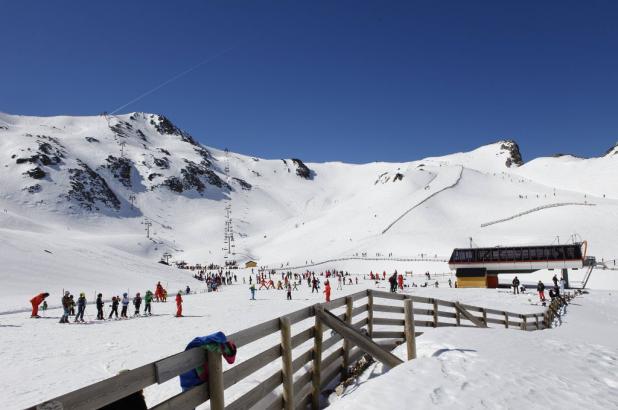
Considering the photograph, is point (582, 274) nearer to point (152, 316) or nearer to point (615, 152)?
point (152, 316)

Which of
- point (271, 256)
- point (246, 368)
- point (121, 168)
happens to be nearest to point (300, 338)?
point (246, 368)

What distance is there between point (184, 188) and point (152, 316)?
17040 cm

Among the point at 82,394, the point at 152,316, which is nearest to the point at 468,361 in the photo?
the point at 82,394

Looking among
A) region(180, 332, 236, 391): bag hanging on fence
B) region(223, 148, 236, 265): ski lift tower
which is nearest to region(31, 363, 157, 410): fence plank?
region(180, 332, 236, 391): bag hanging on fence

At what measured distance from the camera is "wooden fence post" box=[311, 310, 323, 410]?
271 inches

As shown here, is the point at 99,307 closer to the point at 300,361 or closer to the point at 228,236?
the point at 300,361

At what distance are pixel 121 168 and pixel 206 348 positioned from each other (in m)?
196

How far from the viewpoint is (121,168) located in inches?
7195

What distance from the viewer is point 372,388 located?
614 centimetres

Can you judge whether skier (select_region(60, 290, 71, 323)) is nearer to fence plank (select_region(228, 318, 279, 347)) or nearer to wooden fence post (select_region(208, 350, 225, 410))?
fence plank (select_region(228, 318, 279, 347))

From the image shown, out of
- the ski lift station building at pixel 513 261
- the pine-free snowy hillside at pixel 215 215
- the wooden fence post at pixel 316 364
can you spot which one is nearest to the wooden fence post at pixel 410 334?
the wooden fence post at pixel 316 364

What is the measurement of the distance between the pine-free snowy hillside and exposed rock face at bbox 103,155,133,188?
2.12 ft

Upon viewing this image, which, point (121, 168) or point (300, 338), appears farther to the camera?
point (121, 168)

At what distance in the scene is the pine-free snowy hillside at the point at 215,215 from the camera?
183ft
